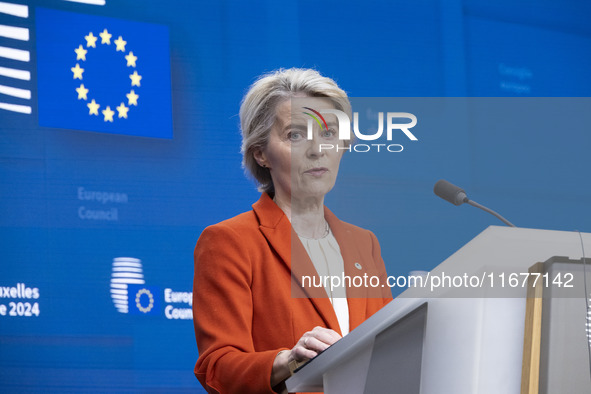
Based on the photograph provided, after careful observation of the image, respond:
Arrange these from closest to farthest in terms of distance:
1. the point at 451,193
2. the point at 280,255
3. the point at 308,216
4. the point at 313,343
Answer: the point at 313,343, the point at 451,193, the point at 280,255, the point at 308,216

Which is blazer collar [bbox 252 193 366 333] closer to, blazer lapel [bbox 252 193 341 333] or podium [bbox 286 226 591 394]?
blazer lapel [bbox 252 193 341 333]

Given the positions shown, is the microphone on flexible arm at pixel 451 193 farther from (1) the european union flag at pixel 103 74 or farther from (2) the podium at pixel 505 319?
(1) the european union flag at pixel 103 74

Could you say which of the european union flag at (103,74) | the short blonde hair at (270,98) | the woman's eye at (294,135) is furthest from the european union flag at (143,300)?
the woman's eye at (294,135)

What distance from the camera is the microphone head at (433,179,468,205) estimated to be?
53.6 inches

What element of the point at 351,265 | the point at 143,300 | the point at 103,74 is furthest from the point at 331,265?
the point at 103,74

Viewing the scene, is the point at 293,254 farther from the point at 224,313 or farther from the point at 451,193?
the point at 451,193

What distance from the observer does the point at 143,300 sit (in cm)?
288

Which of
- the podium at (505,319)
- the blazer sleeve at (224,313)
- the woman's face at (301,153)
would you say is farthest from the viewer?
the woman's face at (301,153)

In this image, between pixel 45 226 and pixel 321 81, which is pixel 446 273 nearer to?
pixel 321 81

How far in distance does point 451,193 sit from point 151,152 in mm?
1866

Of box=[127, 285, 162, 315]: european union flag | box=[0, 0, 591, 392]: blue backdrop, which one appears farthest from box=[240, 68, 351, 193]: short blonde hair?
box=[127, 285, 162, 315]: european union flag

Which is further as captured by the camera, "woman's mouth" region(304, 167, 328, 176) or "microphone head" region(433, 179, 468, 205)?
"woman's mouth" region(304, 167, 328, 176)

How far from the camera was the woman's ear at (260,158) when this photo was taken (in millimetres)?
1713

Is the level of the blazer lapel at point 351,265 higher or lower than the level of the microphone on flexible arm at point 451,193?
lower
